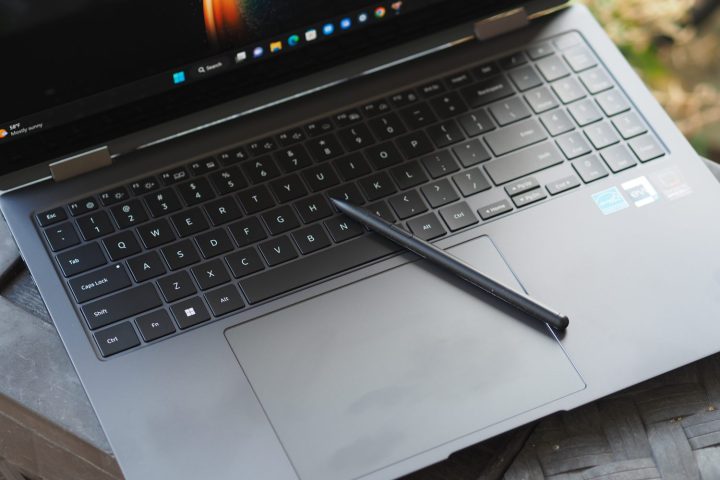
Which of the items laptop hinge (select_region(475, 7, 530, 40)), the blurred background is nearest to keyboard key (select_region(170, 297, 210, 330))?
laptop hinge (select_region(475, 7, 530, 40))

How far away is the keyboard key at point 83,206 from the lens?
0.76m

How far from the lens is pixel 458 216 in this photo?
30.5 inches

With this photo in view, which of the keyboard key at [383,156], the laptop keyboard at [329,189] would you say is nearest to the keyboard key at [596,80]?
the laptop keyboard at [329,189]

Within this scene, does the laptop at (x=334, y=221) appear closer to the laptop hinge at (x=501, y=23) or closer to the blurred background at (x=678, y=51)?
the laptop hinge at (x=501, y=23)

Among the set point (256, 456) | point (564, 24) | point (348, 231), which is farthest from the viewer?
point (564, 24)

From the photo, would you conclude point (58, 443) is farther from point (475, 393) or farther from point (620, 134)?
point (620, 134)

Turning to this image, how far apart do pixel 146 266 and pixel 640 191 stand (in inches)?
18.3

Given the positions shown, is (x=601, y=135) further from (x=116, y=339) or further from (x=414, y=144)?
(x=116, y=339)

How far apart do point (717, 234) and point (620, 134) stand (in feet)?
0.44

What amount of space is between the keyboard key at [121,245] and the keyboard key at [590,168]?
0.42 m

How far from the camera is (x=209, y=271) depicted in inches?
28.9

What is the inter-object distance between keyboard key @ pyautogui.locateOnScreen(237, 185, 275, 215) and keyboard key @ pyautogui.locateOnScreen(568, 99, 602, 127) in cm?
32

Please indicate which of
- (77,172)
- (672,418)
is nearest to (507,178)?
(672,418)

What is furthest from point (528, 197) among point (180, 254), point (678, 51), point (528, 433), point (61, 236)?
point (678, 51)
